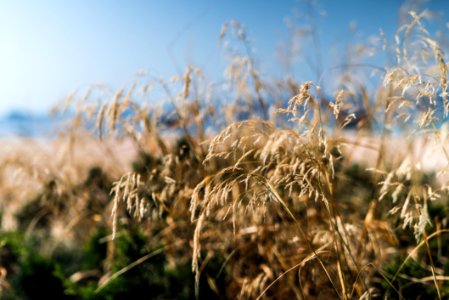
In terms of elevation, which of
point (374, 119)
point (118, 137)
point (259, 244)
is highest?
point (118, 137)

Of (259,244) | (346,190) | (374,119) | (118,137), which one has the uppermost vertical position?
(118,137)

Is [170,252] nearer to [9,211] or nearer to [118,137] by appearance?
[118,137]

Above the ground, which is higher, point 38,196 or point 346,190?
point 38,196

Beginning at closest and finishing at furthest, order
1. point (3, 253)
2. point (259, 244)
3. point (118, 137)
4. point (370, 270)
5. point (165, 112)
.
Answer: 1. point (370, 270)
2. point (259, 244)
3. point (165, 112)
4. point (118, 137)
5. point (3, 253)

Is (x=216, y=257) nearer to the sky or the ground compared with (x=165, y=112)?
nearer to the ground

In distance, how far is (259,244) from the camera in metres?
2.45

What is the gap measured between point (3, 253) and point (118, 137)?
1087mm

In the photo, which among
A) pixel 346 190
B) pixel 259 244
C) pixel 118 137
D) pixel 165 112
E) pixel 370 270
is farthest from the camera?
pixel 346 190

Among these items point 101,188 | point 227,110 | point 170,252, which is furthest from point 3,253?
point 227,110

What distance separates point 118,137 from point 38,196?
172 cm

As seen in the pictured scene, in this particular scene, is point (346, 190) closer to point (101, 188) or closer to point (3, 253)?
point (101, 188)

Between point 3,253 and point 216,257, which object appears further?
point 3,253

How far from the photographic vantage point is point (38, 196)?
4.19 m

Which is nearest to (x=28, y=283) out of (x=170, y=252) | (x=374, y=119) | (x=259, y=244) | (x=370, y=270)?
(x=170, y=252)
